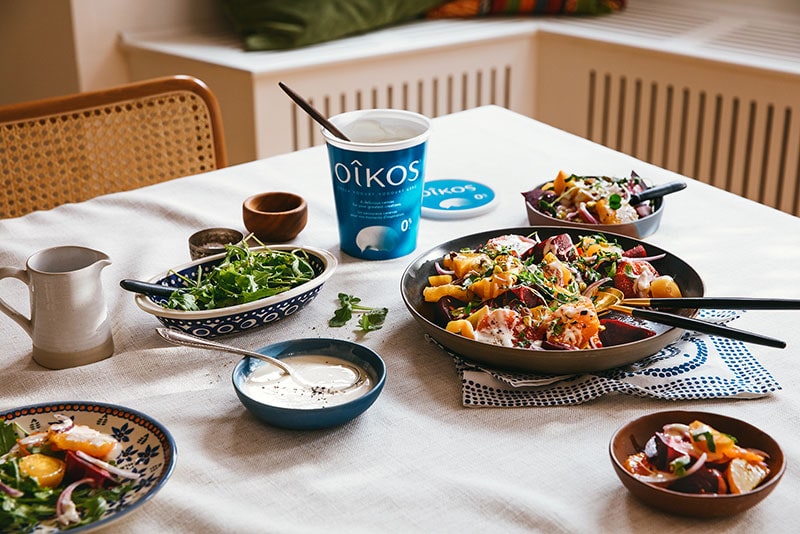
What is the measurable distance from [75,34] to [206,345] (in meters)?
2.03

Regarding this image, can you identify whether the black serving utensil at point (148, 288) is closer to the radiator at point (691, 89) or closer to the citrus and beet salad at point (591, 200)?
the citrus and beet salad at point (591, 200)

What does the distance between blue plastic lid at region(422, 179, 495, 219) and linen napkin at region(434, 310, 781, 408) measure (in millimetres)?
464

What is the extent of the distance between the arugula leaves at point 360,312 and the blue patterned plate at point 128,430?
31cm

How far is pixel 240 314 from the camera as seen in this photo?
1.06m

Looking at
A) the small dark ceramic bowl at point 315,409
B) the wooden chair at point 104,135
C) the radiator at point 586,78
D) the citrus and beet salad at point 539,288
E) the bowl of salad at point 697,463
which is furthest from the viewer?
the radiator at point 586,78

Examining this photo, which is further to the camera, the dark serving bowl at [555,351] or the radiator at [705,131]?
the radiator at [705,131]

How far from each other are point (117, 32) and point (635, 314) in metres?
2.25

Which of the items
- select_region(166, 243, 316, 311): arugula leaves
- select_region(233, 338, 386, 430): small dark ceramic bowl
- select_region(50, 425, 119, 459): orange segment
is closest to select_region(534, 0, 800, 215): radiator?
select_region(166, 243, 316, 311): arugula leaves

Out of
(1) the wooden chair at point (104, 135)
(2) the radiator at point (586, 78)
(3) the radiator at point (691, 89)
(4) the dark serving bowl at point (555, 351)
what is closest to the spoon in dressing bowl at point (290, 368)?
(4) the dark serving bowl at point (555, 351)

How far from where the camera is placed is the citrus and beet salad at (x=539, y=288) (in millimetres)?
994

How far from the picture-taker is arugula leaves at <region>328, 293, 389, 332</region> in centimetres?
113

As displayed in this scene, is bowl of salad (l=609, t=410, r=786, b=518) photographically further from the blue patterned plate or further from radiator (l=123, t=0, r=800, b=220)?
radiator (l=123, t=0, r=800, b=220)

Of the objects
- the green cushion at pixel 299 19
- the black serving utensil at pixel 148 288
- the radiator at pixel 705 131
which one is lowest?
the radiator at pixel 705 131

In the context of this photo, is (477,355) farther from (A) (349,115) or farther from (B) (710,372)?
(A) (349,115)
